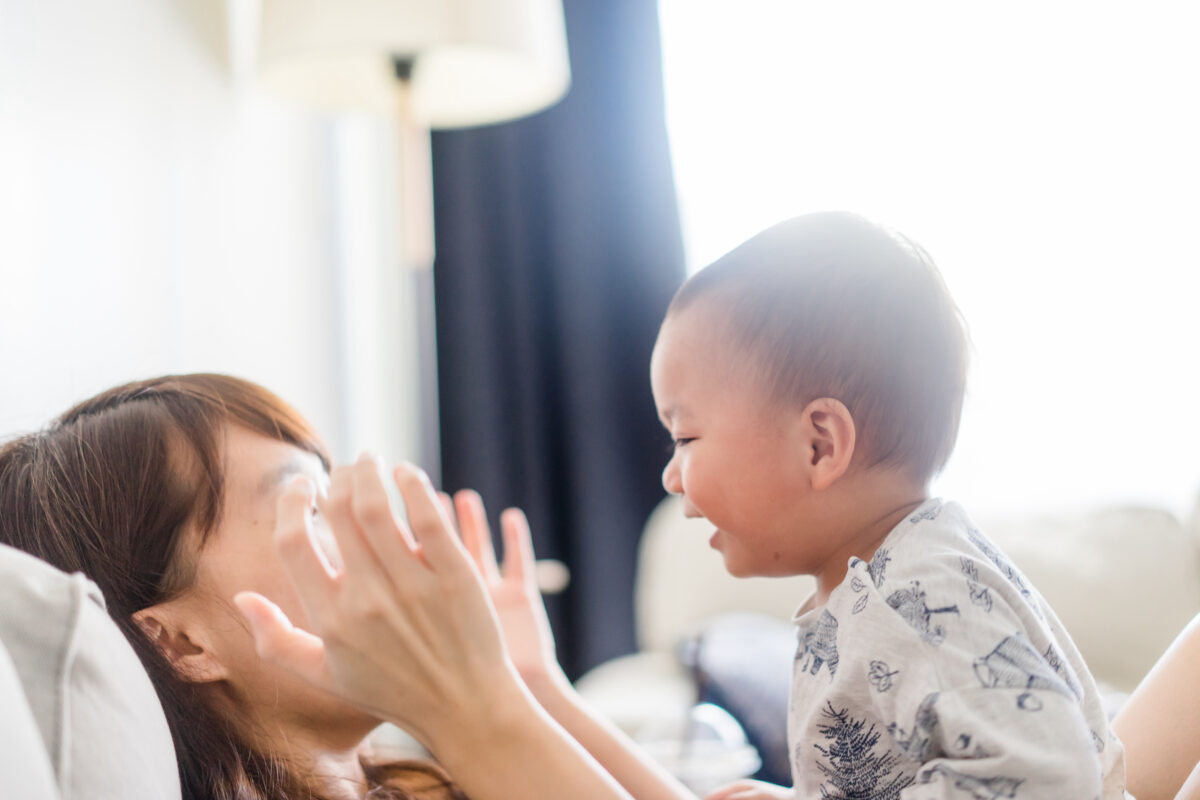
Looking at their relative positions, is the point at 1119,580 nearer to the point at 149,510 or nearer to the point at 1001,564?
the point at 1001,564

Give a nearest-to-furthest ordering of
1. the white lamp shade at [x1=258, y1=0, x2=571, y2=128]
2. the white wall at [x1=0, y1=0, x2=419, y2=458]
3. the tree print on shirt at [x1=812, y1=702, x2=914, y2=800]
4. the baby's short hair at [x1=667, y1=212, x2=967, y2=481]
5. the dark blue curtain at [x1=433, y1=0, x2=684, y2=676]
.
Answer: the tree print on shirt at [x1=812, y1=702, x2=914, y2=800] < the baby's short hair at [x1=667, y1=212, x2=967, y2=481] < the white wall at [x1=0, y1=0, x2=419, y2=458] < the white lamp shade at [x1=258, y1=0, x2=571, y2=128] < the dark blue curtain at [x1=433, y1=0, x2=684, y2=676]

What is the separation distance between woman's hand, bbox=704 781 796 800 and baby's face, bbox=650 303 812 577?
196mm

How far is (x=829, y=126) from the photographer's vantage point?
2.70 meters

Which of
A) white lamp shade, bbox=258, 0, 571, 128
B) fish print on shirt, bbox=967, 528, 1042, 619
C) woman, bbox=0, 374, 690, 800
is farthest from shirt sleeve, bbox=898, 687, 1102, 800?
white lamp shade, bbox=258, 0, 571, 128

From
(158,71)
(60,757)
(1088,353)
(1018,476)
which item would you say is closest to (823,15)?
(1088,353)

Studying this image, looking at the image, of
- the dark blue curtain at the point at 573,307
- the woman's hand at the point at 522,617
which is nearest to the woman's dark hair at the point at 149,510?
the woman's hand at the point at 522,617

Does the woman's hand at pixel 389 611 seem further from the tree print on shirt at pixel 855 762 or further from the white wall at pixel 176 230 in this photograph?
the white wall at pixel 176 230

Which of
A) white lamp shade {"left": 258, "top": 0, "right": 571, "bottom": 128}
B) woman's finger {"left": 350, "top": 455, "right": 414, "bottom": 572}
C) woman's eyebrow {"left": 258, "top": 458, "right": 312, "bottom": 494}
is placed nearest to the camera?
woman's finger {"left": 350, "top": 455, "right": 414, "bottom": 572}

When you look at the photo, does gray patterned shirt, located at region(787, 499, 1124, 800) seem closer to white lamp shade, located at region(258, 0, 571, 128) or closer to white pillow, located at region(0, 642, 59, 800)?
white pillow, located at region(0, 642, 59, 800)

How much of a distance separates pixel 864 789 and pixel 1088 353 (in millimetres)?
2063

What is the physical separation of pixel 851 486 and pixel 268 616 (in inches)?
18.1

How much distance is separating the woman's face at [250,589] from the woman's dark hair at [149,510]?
0.01m

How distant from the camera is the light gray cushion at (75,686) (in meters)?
0.48

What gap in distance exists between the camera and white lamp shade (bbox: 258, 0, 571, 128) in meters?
1.87
